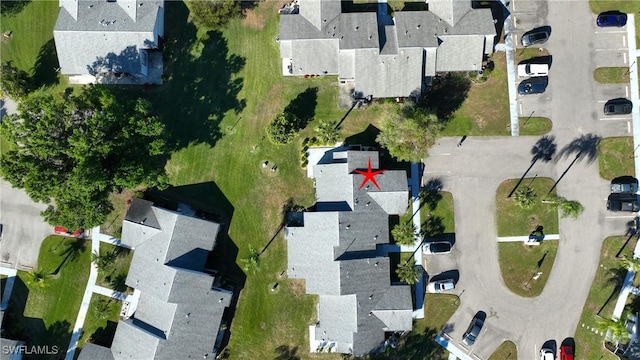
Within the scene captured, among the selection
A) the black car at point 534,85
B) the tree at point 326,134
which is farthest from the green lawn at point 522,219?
the tree at point 326,134

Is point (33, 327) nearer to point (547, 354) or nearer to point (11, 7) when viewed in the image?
point (11, 7)

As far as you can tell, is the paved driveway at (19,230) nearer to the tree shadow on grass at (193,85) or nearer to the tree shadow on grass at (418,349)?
the tree shadow on grass at (193,85)

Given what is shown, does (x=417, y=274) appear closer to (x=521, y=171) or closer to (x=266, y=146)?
(x=521, y=171)

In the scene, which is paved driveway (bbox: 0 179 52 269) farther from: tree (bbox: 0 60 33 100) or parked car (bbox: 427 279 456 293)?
parked car (bbox: 427 279 456 293)

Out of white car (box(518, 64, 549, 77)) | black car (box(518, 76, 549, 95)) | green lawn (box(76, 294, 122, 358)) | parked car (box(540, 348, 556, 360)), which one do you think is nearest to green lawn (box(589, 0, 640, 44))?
white car (box(518, 64, 549, 77))

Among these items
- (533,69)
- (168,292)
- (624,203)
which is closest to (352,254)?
(168,292)

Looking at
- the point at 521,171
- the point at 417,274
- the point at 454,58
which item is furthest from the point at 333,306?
the point at 454,58
